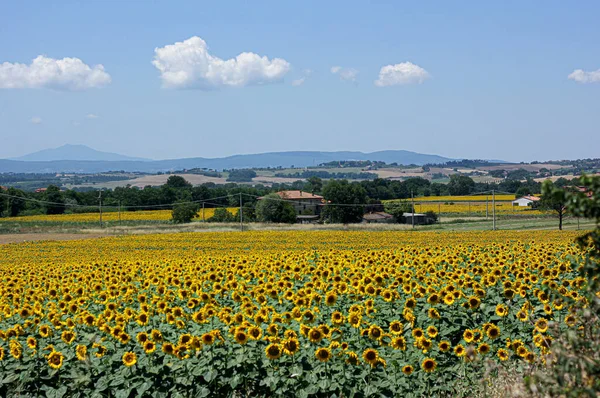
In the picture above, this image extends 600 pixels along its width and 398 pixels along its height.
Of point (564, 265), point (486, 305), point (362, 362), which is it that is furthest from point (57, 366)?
point (564, 265)

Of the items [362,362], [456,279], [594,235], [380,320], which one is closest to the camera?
[594,235]

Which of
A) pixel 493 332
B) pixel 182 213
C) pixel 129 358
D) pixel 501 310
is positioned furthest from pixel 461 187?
pixel 129 358

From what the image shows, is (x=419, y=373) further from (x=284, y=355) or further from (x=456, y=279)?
(x=456, y=279)

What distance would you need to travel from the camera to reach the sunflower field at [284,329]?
300 inches

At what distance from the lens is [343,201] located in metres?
80.8

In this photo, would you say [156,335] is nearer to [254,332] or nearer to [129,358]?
[129,358]

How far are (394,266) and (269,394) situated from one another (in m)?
4.57

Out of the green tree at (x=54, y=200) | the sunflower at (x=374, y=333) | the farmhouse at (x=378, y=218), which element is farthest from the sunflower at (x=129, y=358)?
the green tree at (x=54, y=200)

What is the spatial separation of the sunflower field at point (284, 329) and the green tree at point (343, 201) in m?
62.1

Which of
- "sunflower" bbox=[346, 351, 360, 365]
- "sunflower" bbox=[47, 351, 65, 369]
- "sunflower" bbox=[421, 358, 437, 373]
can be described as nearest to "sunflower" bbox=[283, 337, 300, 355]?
"sunflower" bbox=[346, 351, 360, 365]

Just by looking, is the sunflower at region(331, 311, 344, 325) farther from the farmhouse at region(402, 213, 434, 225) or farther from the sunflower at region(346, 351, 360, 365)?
the farmhouse at region(402, 213, 434, 225)

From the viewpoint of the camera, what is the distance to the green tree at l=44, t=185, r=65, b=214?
297 feet

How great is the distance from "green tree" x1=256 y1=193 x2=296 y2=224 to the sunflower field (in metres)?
59.2

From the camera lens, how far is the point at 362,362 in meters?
7.91
